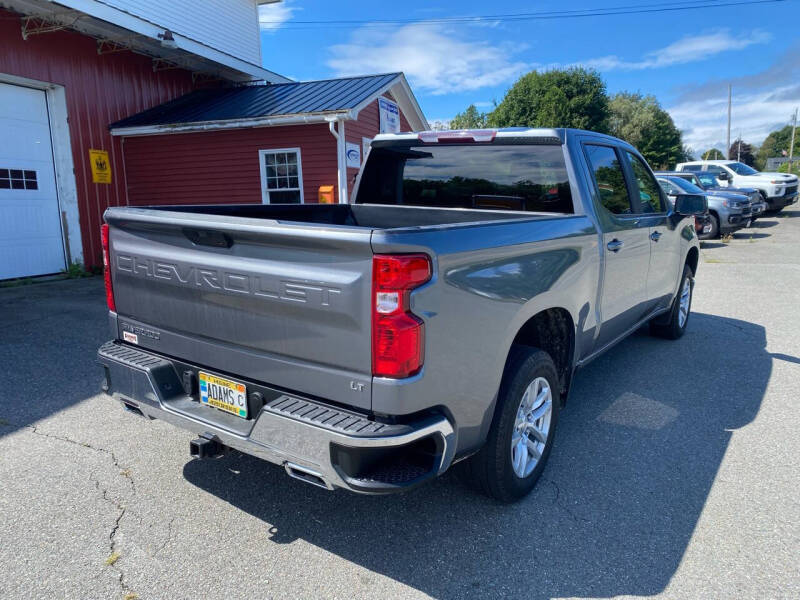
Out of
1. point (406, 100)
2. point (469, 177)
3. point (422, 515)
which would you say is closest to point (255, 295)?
point (422, 515)

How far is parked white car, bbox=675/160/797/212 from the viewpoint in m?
20.3

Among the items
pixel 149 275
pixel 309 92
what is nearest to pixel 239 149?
pixel 309 92

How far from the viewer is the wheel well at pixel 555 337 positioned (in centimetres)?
328

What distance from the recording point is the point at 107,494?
3121mm

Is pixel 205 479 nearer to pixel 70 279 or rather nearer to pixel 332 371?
pixel 332 371

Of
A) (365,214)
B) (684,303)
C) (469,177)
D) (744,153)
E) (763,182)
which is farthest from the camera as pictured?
(744,153)

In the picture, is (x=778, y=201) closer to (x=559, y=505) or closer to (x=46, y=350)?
(x=559, y=505)

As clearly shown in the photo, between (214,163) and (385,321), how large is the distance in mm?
11776

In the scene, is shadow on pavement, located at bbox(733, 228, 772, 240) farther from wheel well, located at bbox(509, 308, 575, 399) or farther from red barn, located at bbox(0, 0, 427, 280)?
wheel well, located at bbox(509, 308, 575, 399)

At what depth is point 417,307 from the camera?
2172mm

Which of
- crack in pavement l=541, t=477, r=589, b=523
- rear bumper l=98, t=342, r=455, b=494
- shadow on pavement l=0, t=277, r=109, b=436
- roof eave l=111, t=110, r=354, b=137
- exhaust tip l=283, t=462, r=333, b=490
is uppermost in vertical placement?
roof eave l=111, t=110, r=354, b=137

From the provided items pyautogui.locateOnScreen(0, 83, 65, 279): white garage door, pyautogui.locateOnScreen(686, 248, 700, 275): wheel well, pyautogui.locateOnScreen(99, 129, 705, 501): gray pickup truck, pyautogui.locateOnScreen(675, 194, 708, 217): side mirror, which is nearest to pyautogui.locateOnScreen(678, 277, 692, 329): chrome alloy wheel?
pyautogui.locateOnScreen(686, 248, 700, 275): wheel well

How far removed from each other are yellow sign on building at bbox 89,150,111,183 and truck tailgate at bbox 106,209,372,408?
1005 centimetres

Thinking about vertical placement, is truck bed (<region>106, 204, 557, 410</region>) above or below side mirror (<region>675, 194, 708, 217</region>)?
below
